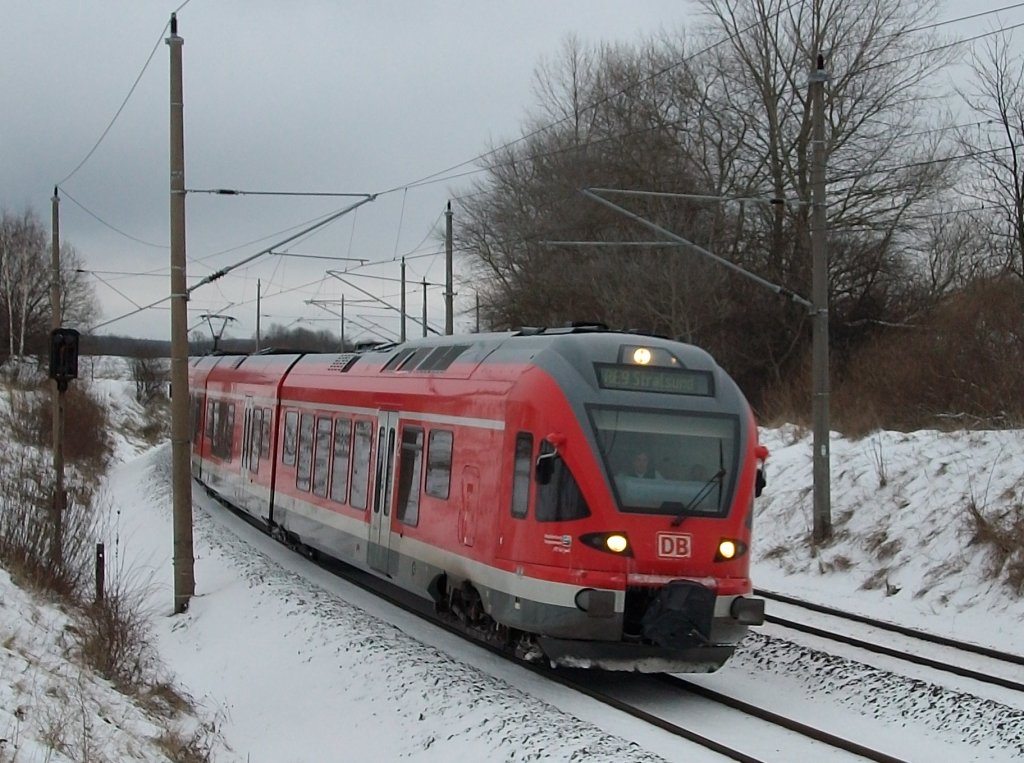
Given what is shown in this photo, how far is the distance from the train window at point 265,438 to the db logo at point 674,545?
11593 millimetres

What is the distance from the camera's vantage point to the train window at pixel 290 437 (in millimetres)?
18750

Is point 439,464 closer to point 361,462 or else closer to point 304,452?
point 361,462

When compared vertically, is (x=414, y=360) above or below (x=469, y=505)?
above

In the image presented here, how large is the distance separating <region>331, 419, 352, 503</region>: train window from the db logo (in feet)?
20.7

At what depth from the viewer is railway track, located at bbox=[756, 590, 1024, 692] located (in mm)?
11180

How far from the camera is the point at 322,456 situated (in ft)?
55.8

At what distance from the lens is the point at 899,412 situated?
2386 centimetres

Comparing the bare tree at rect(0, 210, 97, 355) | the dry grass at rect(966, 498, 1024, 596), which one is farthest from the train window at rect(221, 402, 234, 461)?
the bare tree at rect(0, 210, 97, 355)

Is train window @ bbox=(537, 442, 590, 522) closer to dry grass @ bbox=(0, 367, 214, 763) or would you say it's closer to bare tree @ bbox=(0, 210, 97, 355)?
dry grass @ bbox=(0, 367, 214, 763)

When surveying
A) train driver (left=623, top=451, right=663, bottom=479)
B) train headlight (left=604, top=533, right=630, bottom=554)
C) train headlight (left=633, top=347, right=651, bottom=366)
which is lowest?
train headlight (left=604, top=533, right=630, bottom=554)

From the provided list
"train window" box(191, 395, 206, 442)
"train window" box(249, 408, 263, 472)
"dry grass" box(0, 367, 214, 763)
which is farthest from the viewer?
"train window" box(191, 395, 206, 442)

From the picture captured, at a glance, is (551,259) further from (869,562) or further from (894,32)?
(869,562)

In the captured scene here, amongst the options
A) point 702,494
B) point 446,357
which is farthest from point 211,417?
point 702,494

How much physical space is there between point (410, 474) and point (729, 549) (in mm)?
4152
